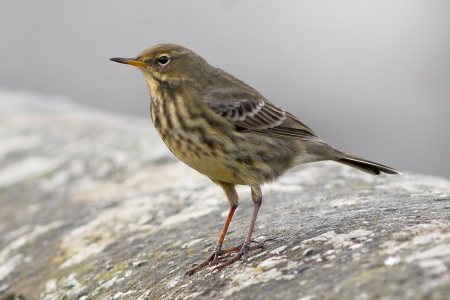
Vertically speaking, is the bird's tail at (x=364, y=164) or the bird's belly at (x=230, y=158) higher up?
the bird's belly at (x=230, y=158)

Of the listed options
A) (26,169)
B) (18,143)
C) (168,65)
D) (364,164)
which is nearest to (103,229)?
(168,65)

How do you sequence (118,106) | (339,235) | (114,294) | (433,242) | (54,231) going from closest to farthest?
(433,242) → (339,235) → (114,294) → (54,231) → (118,106)

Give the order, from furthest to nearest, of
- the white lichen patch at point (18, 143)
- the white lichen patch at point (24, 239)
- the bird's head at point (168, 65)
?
the white lichen patch at point (18, 143) < the white lichen patch at point (24, 239) < the bird's head at point (168, 65)

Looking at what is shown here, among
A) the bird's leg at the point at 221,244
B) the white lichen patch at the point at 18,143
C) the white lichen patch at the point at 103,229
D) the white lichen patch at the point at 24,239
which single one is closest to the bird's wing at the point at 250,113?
the bird's leg at the point at 221,244

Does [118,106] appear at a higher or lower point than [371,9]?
lower

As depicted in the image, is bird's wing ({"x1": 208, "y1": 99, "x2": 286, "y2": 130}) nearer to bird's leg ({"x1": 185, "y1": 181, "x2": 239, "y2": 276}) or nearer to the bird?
the bird

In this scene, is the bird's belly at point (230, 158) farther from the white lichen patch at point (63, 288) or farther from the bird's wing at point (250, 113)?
the white lichen patch at point (63, 288)

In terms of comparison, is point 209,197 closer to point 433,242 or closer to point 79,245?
point 79,245

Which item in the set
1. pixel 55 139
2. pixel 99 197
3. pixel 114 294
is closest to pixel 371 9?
pixel 55 139
